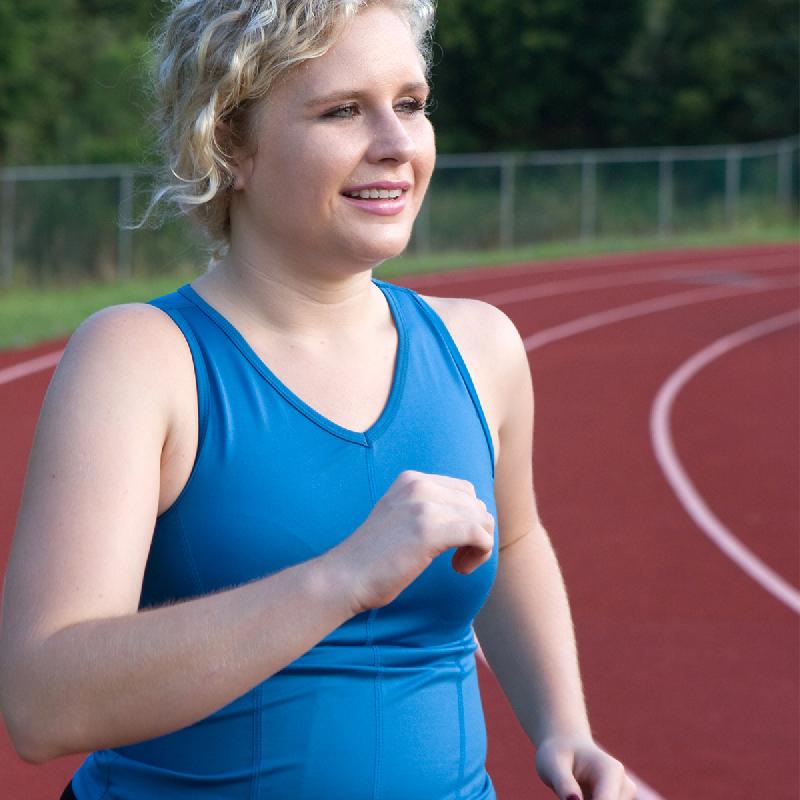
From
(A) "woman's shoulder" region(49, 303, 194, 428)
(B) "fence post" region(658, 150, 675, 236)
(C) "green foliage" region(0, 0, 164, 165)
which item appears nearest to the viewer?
(A) "woman's shoulder" region(49, 303, 194, 428)

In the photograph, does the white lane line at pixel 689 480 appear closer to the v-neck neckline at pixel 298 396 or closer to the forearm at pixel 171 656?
the v-neck neckline at pixel 298 396

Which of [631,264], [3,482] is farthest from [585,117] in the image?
[3,482]

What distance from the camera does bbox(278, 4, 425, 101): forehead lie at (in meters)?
2.07

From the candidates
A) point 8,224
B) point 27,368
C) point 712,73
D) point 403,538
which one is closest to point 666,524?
point 27,368

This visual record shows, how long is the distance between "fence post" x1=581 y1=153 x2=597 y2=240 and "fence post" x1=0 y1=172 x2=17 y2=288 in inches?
424

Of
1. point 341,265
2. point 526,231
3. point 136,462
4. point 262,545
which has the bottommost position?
point 526,231

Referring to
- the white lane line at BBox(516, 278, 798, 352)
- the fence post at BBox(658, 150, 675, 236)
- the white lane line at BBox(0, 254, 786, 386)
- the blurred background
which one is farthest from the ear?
the fence post at BBox(658, 150, 675, 236)

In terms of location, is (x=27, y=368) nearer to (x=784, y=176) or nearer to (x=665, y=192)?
(x=665, y=192)

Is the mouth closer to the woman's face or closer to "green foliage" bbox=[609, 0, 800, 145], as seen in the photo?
the woman's face

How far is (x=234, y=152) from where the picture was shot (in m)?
2.19

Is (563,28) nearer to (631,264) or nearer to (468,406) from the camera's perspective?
(631,264)

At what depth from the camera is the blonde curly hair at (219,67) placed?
2041mm

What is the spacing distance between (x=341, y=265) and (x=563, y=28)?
42369 millimetres

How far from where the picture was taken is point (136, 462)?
6.15 feet
